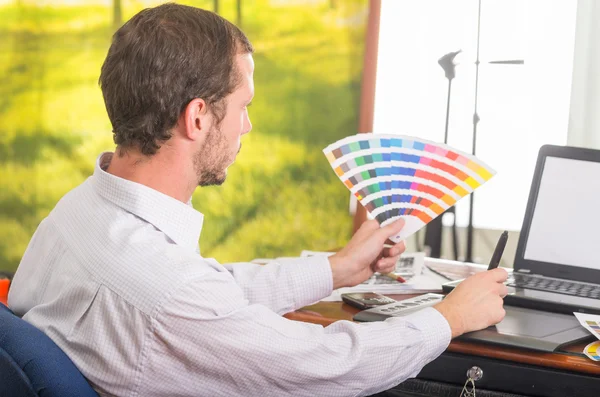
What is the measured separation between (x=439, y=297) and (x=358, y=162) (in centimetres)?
32

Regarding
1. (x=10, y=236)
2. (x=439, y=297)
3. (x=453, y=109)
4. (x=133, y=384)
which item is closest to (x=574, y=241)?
(x=439, y=297)

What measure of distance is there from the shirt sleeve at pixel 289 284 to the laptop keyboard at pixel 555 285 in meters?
0.40

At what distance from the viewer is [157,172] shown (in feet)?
4.34

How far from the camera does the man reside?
1135 millimetres

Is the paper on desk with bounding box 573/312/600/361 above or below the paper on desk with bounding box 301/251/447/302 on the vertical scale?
above

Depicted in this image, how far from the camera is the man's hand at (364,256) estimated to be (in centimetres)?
171

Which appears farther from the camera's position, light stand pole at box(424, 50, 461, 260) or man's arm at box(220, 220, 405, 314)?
light stand pole at box(424, 50, 461, 260)

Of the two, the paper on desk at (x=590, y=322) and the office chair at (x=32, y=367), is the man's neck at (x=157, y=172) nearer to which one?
the office chair at (x=32, y=367)

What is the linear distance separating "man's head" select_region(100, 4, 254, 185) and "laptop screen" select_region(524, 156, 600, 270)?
0.80 m

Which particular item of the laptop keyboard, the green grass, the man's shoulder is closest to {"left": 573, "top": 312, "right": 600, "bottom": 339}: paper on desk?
the laptop keyboard

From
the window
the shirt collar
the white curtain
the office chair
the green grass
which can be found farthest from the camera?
the green grass

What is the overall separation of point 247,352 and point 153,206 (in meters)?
0.28

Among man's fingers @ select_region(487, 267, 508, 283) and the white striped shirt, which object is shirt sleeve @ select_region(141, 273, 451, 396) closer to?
the white striped shirt

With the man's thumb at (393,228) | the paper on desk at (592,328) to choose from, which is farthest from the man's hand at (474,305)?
the man's thumb at (393,228)
